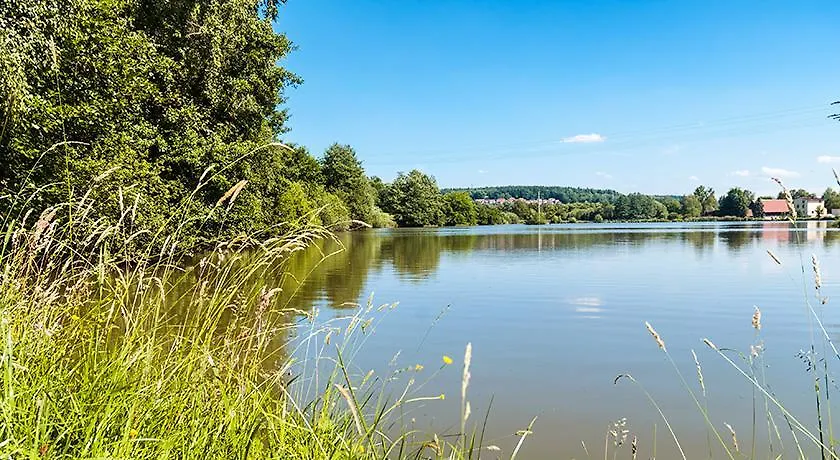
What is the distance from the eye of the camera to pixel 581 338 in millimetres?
7902

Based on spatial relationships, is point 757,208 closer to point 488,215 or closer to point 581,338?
point 488,215

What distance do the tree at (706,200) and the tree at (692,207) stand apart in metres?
0.54

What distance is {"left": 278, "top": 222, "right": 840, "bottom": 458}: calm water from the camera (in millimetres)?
4703

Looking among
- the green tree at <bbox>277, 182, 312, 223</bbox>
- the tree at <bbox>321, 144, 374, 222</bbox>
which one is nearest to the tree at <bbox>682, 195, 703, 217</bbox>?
the tree at <bbox>321, 144, 374, 222</bbox>

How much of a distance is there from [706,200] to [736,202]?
1537 cm

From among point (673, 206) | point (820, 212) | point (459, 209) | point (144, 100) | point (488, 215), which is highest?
point (144, 100)

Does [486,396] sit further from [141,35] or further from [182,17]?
[182,17]

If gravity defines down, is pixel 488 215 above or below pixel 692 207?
below

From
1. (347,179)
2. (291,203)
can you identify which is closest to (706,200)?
(347,179)

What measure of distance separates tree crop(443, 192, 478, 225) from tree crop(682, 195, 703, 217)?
148 feet

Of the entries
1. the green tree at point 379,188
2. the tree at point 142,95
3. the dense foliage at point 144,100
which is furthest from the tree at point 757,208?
the tree at point 142,95

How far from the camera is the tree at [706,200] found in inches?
4245

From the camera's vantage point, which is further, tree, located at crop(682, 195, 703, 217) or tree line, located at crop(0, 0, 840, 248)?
tree, located at crop(682, 195, 703, 217)

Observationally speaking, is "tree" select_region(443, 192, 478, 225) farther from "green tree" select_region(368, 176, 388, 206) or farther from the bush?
the bush
